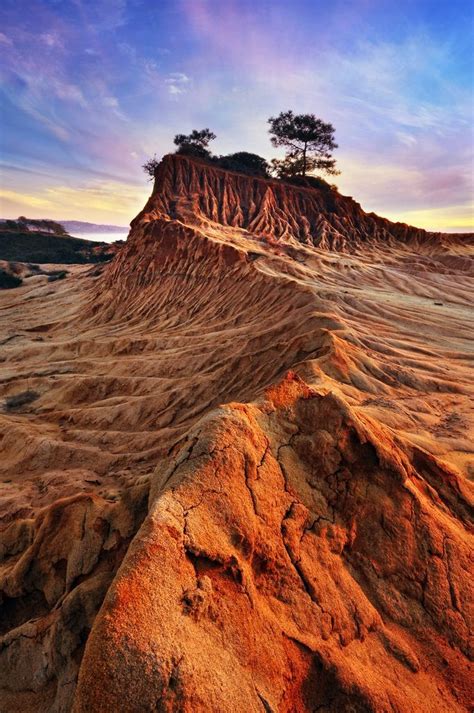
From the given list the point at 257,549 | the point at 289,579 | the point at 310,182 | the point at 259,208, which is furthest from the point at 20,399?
the point at 310,182

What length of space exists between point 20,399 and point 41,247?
5326 cm

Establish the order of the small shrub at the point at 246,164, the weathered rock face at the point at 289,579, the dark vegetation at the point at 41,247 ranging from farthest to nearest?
1. the dark vegetation at the point at 41,247
2. the small shrub at the point at 246,164
3. the weathered rock face at the point at 289,579

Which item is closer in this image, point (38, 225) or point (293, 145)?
point (293, 145)

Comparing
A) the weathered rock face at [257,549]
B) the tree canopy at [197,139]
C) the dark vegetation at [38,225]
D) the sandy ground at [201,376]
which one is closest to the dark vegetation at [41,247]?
the dark vegetation at [38,225]

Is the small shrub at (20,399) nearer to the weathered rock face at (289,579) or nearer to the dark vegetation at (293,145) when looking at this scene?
the weathered rock face at (289,579)

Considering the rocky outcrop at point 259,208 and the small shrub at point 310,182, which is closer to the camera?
the rocky outcrop at point 259,208

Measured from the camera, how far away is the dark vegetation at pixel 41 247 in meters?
47.7

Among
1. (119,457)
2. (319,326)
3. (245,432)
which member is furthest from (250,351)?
(245,432)

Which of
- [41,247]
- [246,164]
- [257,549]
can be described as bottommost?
[41,247]

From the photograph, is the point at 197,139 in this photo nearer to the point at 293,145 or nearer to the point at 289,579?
the point at 293,145

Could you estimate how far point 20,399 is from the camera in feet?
32.3

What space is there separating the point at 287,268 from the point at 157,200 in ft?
35.1

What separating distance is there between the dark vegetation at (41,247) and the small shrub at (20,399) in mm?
38638

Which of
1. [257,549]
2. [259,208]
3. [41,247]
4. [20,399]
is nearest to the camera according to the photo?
[257,549]
